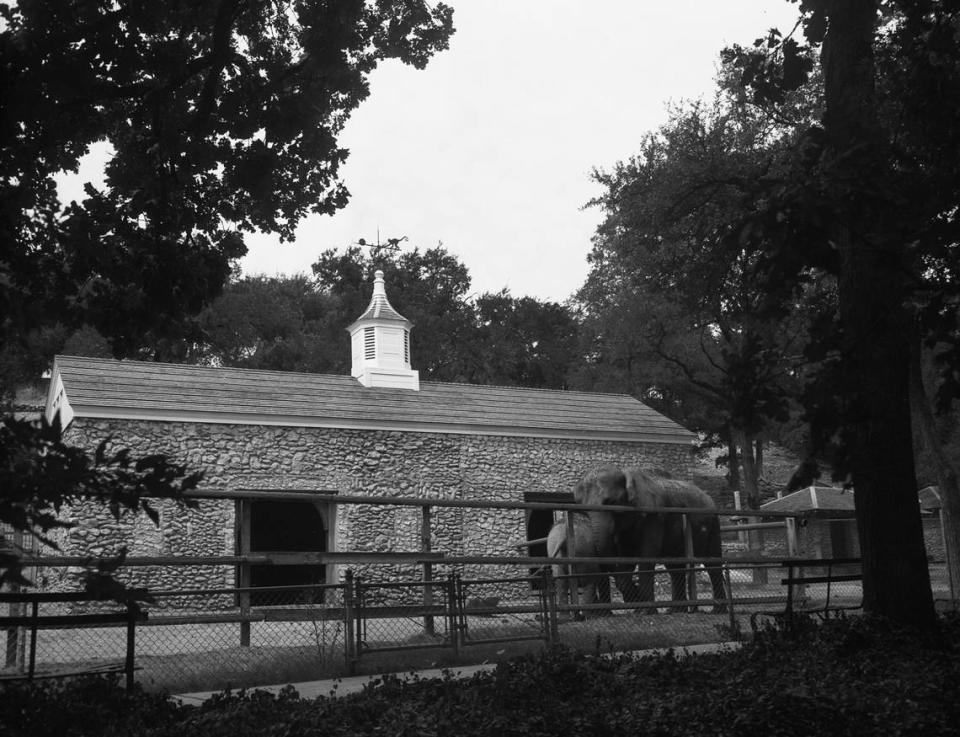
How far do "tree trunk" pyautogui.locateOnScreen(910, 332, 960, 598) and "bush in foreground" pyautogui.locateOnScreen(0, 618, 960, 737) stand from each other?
9761 mm

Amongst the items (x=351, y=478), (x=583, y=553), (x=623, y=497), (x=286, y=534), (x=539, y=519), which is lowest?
(x=583, y=553)

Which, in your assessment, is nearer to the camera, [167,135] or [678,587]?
[167,135]

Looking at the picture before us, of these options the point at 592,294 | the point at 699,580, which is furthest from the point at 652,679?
the point at 592,294

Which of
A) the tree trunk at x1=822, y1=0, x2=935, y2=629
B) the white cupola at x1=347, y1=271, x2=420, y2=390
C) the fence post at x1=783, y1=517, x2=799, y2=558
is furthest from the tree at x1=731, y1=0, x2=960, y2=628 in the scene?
the white cupola at x1=347, y1=271, x2=420, y2=390

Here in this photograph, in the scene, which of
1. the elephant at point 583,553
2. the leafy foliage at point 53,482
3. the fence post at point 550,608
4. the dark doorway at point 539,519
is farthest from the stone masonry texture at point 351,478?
the leafy foliage at point 53,482

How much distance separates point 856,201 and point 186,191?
4.78 meters

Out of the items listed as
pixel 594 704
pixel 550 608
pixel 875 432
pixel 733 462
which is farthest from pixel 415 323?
pixel 594 704

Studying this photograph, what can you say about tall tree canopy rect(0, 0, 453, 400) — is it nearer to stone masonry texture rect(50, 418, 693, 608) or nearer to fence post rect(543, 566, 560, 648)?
fence post rect(543, 566, 560, 648)

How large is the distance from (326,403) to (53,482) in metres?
20.6

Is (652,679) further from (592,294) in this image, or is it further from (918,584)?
(592,294)

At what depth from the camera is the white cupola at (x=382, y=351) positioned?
90.1ft

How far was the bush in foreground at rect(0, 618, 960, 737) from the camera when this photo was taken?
5703mm

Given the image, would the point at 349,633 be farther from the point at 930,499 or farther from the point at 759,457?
the point at 759,457

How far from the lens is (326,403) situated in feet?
81.8
